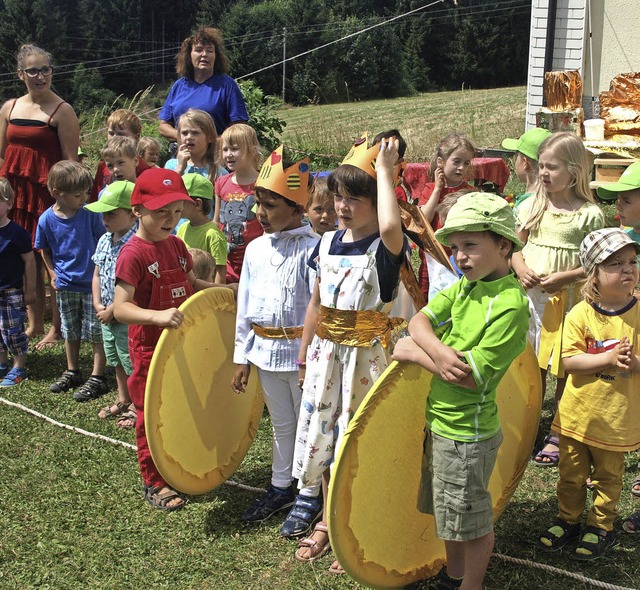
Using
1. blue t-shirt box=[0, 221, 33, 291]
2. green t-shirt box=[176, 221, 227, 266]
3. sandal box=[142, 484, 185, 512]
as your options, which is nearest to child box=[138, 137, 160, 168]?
blue t-shirt box=[0, 221, 33, 291]

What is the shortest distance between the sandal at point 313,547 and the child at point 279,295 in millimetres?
122

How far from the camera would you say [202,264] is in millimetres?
4812

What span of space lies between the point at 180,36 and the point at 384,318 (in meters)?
65.0

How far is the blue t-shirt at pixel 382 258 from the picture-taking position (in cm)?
348

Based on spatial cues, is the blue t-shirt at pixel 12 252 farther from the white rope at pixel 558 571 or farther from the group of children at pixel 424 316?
the white rope at pixel 558 571

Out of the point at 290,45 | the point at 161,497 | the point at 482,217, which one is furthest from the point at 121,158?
the point at 290,45

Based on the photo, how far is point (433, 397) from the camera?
3102 mm

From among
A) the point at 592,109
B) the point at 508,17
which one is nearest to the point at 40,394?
the point at 592,109

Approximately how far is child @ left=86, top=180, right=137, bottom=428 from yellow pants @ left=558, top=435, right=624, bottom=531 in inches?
107

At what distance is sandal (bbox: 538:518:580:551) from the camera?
146 inches

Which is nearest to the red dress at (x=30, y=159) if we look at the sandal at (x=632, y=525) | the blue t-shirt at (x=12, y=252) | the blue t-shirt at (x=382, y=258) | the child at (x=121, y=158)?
the blue t-shirt at (x=12, y=252)

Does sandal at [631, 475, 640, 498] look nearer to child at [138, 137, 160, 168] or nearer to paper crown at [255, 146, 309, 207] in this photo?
paper crown at [255, 146, 309, 207]

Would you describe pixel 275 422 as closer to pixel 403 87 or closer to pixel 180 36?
pixel 403 87

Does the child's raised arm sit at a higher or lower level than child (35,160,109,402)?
higher
